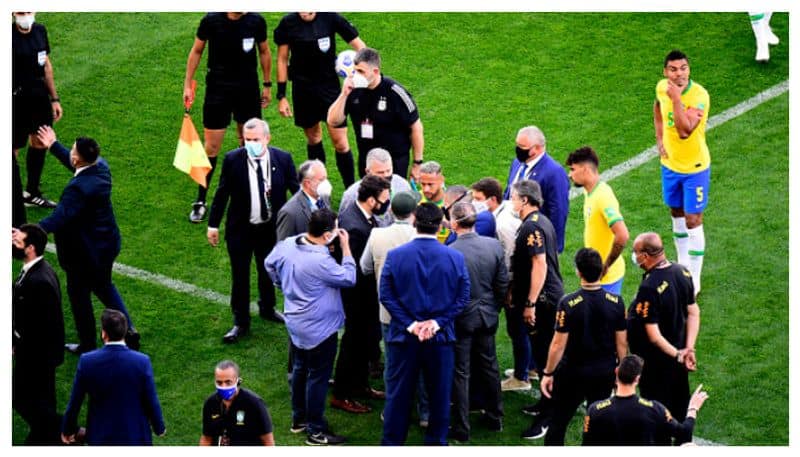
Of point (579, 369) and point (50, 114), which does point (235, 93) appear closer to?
point (50, 114)

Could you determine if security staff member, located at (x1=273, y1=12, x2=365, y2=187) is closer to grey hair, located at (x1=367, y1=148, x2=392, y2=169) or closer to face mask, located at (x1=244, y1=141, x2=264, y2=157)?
face mask, located at (x1=244, y1=141, x2=264, y2=157)

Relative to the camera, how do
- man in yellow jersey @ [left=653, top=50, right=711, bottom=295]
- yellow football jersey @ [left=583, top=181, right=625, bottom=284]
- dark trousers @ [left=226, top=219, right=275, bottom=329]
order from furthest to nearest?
1. man in yellow jersey @ [left=653, top=50, right=711, bottom=295]
2. dark trousers @ [left=226, top=219, right=275, bottom=329]
3. yellow football jersey @ [left=583, top=181, right=625, bottom=284]

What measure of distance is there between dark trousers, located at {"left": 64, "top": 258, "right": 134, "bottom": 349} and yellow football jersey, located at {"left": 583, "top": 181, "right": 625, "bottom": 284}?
11.6ft

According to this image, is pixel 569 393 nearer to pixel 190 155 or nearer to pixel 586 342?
pixel 586 342

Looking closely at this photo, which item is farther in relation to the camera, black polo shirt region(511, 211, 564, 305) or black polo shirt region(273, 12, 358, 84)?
black polo shirt region(273, 12, 358, 84)

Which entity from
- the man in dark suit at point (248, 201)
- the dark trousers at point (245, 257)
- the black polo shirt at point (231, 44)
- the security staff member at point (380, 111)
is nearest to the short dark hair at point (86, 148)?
the man in dark suit at point (248, 201)

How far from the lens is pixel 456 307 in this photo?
27.8ft

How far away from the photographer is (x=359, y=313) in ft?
30.7

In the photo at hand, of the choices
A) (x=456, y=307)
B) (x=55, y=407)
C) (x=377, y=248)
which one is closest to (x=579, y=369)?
(x=456, y=307)

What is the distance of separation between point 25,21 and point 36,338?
13.7 feet

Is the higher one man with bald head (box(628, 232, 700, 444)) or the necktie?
the necktie

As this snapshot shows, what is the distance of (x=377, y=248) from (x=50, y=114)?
4.78m

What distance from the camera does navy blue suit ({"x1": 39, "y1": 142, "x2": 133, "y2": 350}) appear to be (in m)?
Result: 9.69

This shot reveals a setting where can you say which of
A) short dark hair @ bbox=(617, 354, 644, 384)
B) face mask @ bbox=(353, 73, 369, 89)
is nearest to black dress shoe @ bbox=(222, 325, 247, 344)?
face mask @ bbox=(353, 73, 369, 89)
